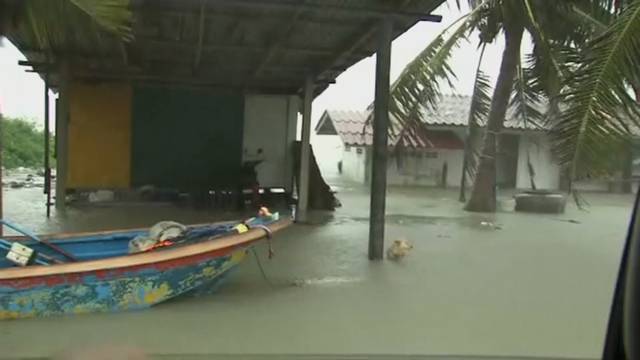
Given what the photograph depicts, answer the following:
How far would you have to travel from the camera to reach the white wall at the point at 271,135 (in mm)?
16781

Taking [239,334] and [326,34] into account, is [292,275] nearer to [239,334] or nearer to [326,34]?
[239,334]

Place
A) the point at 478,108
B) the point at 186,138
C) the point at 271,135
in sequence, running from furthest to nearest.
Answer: the point at 271,135 → the point at 478,108 → the point at 186,138

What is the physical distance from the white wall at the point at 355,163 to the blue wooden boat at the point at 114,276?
860 inches

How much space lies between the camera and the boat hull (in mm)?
5711

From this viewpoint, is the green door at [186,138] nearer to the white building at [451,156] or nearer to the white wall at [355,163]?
the white building at [451,156]

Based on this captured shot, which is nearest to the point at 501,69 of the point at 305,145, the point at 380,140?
the point at 305,145

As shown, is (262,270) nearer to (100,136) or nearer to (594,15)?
(594,15)

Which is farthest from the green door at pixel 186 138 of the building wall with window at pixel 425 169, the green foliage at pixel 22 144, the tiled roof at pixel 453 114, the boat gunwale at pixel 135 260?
the green foliage at pixel 22 144

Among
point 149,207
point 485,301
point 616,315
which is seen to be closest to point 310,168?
point 149,207

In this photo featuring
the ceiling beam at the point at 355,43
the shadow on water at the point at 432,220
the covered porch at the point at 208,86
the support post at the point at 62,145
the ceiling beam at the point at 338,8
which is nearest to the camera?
the ceiling beam at the point at 338,8

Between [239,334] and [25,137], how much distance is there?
2867cm

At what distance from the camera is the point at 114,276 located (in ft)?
19.2

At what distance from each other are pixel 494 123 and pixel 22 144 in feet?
73.9

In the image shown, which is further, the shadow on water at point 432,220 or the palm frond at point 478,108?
the palm frond at point 478,108
